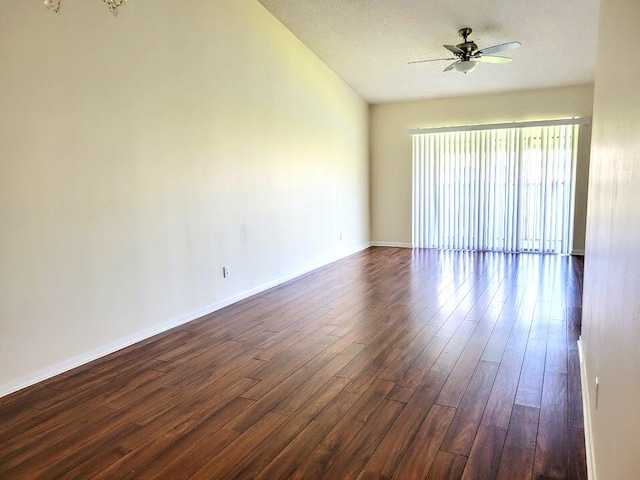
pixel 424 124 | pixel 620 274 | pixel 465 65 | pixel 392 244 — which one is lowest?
pixel 392 244

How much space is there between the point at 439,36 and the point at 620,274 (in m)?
4.63

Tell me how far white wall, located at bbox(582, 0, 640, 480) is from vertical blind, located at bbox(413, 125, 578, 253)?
6.15 m

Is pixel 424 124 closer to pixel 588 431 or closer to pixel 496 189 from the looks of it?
pixel 496 189

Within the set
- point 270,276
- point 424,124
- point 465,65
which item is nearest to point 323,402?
point 270,276

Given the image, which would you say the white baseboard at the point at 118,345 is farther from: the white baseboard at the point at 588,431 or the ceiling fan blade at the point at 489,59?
the ceiling fan blade at the point at 489,59

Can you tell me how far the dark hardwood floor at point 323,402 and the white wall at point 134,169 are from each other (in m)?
0.36

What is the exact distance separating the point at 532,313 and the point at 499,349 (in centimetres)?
107

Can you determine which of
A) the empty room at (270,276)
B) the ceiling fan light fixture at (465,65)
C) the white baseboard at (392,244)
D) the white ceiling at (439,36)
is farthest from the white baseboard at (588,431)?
the white baseboard at (392,244)

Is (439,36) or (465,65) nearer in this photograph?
(465,65)

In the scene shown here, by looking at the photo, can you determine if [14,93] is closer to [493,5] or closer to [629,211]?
[629,211]

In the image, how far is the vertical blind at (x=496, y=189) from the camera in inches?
288

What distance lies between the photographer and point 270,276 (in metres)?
5.17

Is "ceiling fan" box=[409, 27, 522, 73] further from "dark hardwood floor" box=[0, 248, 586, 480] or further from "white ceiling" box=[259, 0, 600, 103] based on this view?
"dark hardwood floor" box=[0, 248, 586, 480]

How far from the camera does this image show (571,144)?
7.16 metres
